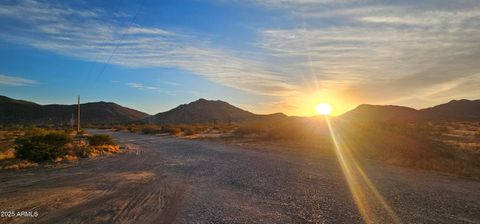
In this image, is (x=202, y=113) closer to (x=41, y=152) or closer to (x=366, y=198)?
(x=41, y=152)

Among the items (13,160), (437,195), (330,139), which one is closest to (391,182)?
(437,195)

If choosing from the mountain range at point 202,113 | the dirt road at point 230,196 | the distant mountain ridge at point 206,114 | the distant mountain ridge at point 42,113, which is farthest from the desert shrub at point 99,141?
the distant mountain ridge at point 42,113

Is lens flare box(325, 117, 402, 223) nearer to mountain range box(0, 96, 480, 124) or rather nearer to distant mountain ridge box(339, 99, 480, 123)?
mountain range box(0, 96, 480, 124)

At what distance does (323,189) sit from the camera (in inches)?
436

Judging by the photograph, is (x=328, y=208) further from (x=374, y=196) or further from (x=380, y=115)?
(x=380, y=115)

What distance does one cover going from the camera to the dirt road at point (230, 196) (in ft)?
25.8

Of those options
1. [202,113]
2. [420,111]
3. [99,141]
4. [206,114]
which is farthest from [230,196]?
[202,113]

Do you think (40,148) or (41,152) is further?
(40,148)

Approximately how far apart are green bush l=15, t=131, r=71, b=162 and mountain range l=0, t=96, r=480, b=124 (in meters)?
99.8

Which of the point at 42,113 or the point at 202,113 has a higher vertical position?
the point at 42,113

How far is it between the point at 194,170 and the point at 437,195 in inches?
379

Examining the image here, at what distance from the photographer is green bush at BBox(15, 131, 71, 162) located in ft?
57.3

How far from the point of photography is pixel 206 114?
553ft

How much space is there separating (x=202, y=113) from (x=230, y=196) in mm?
160891
